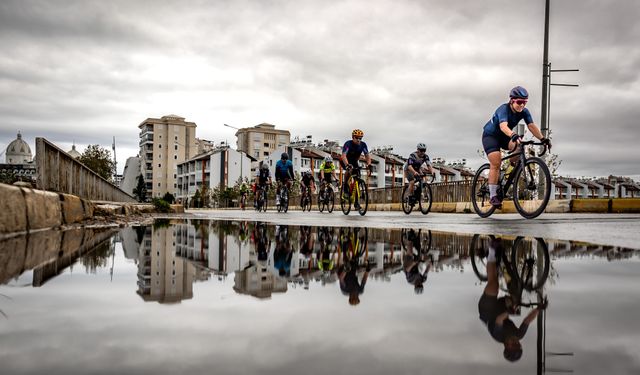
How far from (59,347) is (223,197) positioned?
4066 inches

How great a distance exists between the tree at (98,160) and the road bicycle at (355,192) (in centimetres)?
5523

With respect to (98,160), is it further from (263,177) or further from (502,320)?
(502,320)

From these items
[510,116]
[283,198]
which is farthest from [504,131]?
[283,198]

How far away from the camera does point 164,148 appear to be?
135m

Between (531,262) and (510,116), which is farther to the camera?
(510,116)

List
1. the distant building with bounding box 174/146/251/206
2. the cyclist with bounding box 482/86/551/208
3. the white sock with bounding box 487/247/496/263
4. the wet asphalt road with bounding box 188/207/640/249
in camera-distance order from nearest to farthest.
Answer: the white sock with bounding box 487/247/496/263, the wet asphalt road with bounding box 188/207/640/249, the cyclist with bounding box 482/86/551/208, the distant building with bounding box 174/146/251/206

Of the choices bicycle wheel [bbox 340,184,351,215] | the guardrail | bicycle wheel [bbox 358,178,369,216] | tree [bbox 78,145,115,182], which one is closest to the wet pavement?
the guardrail

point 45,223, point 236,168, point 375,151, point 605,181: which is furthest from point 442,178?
point 45,223

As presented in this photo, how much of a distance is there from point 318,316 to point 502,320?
460mm

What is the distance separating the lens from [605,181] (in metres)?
163

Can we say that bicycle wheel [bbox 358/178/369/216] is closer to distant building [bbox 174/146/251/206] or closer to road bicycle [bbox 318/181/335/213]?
road bicycle [bbox 318/181/335/213]

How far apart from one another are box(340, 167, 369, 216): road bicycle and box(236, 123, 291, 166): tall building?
118m

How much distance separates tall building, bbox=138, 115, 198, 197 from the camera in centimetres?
13338

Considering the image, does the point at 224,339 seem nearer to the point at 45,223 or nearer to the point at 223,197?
the point at 45,223
